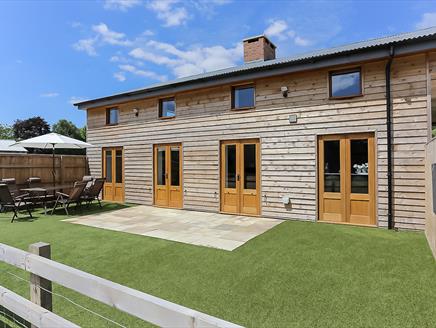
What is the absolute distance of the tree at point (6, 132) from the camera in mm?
47116

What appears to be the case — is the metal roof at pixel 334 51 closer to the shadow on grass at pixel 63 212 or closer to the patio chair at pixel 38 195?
the patio chair at pixel 38 195

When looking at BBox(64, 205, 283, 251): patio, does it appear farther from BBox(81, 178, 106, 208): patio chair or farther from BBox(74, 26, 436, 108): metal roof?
BBox(74, 26, 436, 108): metal roof

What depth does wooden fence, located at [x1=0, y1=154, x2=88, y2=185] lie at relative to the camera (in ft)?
34.1

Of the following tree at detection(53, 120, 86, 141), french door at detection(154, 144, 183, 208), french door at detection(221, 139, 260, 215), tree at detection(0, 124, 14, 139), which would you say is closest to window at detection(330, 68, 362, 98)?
french door at detection(221, 139, 260, 215)

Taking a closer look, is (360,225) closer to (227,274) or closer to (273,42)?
(227,274)

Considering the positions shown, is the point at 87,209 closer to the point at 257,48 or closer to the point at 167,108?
the point at 167,108

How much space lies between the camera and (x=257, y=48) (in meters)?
11.9

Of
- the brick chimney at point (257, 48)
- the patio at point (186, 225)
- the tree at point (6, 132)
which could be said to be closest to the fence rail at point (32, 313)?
the patio at point (186, 225)

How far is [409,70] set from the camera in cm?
655

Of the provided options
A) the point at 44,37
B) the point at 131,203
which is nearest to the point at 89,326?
the point at 131,203

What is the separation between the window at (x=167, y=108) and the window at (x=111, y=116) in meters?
2.61

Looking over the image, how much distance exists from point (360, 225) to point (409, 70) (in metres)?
3.87

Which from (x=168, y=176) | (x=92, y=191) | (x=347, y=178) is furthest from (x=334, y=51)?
(x=92, y=191)

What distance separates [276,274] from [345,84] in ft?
18.2
